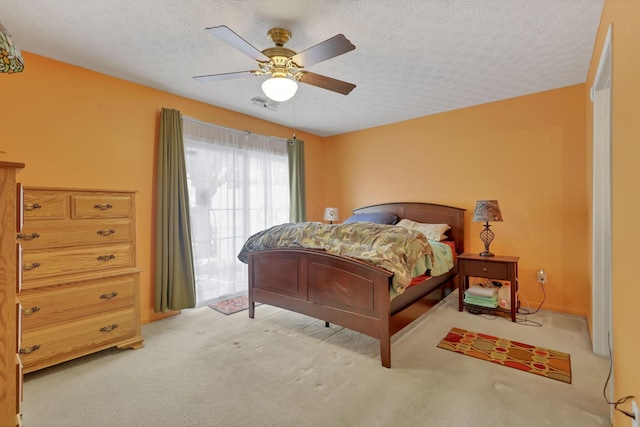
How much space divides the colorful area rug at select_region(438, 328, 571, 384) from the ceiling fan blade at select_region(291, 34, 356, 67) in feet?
8.00

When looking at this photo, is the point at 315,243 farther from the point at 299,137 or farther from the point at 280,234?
the point at 299,137

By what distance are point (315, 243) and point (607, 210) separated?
7.39 feet

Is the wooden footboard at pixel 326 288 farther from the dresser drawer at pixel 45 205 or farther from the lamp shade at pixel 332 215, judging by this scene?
the lamp shade at pixel 332 215

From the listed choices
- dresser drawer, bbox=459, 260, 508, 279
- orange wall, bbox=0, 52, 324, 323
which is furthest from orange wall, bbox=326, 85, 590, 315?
orange wall, bbox=0, 52, 324, 323

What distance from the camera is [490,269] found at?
3258 millimetres

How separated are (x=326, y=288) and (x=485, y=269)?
6.02ft

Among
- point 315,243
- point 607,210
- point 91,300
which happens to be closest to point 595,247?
point 607,210

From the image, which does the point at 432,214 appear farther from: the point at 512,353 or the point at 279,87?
the point at 279,87

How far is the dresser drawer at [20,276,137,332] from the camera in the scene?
210 centimetres

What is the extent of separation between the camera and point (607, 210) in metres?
2.22

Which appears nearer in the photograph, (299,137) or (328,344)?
(328,344)

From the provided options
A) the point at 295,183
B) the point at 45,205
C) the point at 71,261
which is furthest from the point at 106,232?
the point at 295,183

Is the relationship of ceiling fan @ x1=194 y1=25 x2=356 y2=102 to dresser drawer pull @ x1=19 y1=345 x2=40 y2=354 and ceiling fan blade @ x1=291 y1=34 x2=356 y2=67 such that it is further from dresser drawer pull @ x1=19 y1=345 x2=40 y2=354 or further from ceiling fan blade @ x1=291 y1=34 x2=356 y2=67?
dresser drawer pull @ x1=19 y1=345 x2=40 y2=354

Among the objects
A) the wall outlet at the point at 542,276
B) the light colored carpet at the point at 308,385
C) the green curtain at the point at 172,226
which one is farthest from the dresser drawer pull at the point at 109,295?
the wall outlet at the point at 542,276
